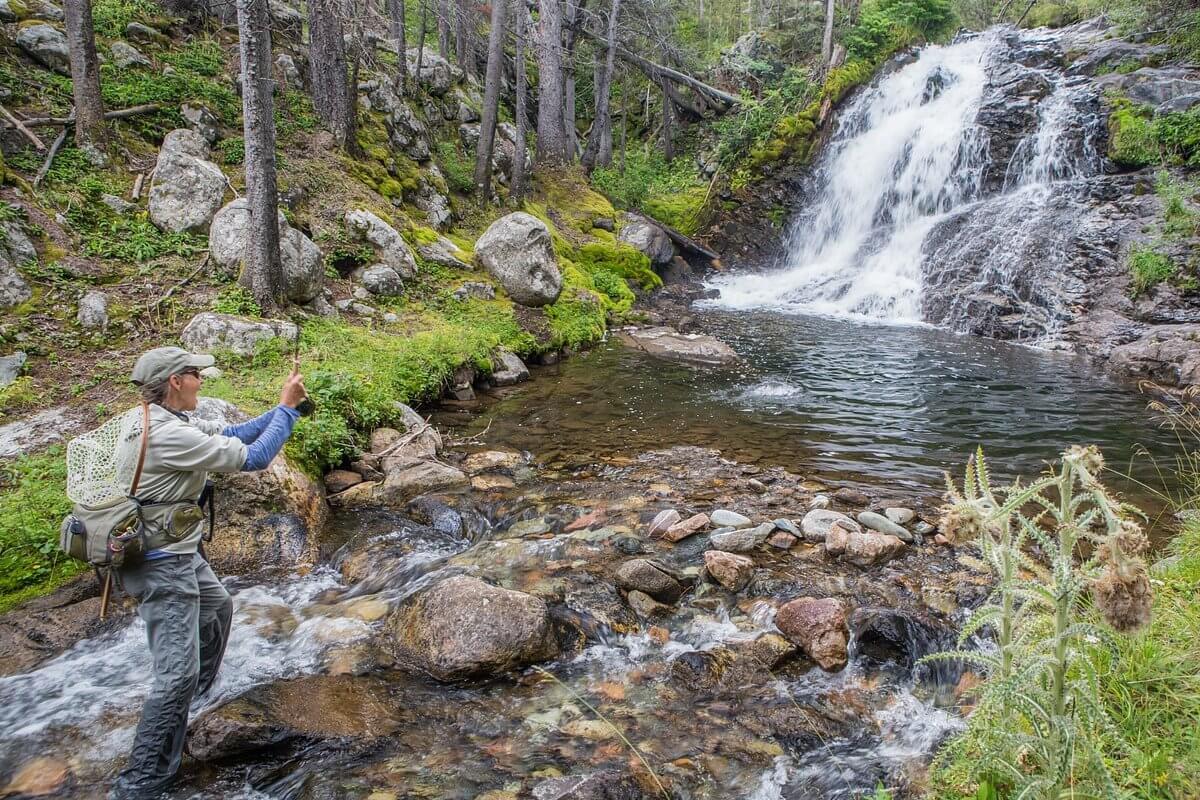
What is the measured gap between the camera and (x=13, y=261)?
347 inches

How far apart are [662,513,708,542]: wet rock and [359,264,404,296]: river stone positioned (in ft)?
27.8

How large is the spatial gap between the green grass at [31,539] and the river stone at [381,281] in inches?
282

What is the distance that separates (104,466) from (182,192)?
9612 mm

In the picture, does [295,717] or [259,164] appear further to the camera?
[259,164]

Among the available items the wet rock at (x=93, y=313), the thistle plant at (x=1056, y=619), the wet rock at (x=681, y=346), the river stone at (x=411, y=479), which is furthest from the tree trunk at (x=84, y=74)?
the thistle plant at (x=1056, y=619)

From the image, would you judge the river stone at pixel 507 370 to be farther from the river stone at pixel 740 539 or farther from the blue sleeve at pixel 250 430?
the blue sleeve at pixel 250 430

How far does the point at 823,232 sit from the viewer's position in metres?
23.0

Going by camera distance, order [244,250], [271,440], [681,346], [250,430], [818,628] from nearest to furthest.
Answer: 1. [271,440]
2. [250,430]
3. [818,628]
4. [244,250]
5. [681,346]

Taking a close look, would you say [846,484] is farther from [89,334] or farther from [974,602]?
[89,334]

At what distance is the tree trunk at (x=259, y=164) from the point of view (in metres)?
8.85

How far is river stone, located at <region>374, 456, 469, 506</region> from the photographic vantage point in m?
6.96

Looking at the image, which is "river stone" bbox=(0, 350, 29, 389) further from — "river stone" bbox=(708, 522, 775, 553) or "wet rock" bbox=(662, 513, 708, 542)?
"river stone" bbox=(708, 522, 775, 553)

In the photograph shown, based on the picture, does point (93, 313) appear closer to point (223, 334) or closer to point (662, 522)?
point (223, 334)

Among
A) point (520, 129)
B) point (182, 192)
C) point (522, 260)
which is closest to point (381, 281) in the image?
point (522, 260)
